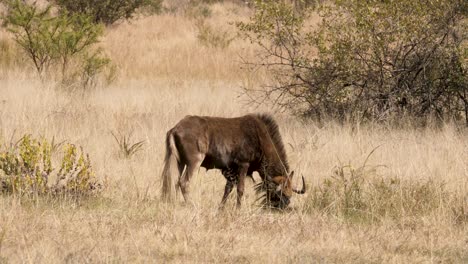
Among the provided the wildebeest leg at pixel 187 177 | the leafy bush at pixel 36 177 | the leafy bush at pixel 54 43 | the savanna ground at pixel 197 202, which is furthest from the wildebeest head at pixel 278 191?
the leafy bush at pixel 54 43

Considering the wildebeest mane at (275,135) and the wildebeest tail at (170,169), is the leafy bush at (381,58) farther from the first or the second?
the wildebeest tail at (170,169)

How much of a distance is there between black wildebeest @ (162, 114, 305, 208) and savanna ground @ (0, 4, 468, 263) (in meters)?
0.24

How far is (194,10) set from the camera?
106 ft

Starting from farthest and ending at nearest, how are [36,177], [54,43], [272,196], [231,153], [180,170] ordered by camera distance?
[54,43], [231,153], [180,170], [272,196], [36,177]

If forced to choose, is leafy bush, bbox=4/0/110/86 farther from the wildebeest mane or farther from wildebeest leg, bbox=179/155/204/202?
wildebeest leg, bbox=179/155/204/202

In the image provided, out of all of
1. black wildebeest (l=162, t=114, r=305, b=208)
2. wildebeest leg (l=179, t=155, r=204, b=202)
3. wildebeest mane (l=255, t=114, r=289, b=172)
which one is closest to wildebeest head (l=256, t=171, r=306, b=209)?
black wildebeest (l=162, t=114, r=305, b=208)

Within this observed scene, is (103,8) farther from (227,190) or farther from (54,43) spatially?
(227,190)

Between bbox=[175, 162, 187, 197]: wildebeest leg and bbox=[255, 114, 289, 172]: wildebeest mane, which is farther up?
bbox=[255, 114, 289, 172]: wildebeest mane

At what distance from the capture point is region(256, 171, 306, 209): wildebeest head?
7.92 m

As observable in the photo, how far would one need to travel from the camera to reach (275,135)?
27.8 feet

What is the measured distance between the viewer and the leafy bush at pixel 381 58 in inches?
490

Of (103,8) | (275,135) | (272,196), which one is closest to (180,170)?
(272,196)

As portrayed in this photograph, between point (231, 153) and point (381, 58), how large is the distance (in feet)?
19.5

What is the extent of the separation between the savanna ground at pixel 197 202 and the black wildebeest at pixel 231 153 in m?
0.24
